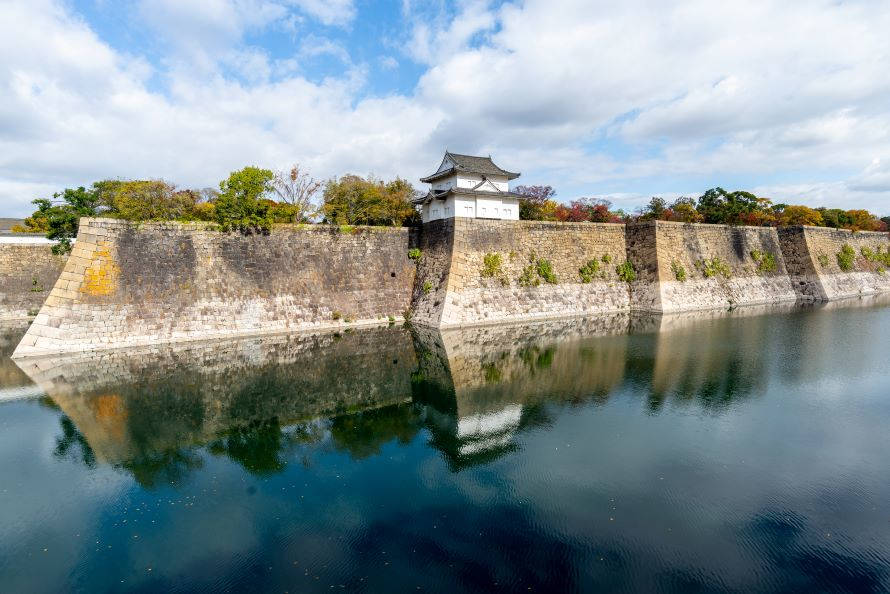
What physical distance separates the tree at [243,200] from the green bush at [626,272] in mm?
17942

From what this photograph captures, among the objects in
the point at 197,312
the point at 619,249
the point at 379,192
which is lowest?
the point at 197,312

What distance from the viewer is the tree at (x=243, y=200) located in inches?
737

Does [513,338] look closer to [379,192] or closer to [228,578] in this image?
[379,192]

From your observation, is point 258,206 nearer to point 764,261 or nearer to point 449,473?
point 449,473

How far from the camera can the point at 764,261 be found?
99.1 ft

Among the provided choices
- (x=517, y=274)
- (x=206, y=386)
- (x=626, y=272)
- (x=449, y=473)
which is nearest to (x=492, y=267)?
(x=517, y=274)

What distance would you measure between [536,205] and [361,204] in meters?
13.9

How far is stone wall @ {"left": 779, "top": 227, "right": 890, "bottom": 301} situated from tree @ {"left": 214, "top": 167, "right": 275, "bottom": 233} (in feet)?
106

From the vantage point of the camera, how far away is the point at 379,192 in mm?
24266

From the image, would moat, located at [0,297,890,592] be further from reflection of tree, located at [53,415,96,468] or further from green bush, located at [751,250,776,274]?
green bush, located at [751,250,776,274]

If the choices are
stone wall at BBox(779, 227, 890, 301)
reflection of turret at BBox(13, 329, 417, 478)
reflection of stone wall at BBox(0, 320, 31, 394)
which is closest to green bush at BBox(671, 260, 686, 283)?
stone wall at BBox(779, 227, 890, 301)

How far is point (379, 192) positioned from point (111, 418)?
16640 mm

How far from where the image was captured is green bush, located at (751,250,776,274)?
98.2 ft

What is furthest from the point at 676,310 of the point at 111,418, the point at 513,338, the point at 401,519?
the point at 111,418
